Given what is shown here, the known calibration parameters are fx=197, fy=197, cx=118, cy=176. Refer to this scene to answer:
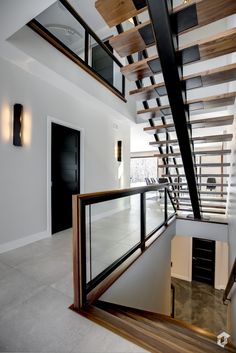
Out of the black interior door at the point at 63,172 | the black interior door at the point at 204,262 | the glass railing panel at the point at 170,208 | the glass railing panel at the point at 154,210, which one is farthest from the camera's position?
the black interior door at the point at 204,262

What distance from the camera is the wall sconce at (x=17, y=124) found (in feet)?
9.18

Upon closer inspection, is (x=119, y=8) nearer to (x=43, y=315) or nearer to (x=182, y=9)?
(x=182, y=9)

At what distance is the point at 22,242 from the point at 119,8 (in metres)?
3.08

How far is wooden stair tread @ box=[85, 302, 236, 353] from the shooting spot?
1.29m

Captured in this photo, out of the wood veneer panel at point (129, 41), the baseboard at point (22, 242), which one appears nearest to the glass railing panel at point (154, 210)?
the baseboard at point (22, 242)

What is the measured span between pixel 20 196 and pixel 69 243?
3.43 ft

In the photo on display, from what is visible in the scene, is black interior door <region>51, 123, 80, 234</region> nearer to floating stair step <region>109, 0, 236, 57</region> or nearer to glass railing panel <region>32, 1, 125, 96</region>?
glass railing panel <region>32, 1, 125, 96</region>

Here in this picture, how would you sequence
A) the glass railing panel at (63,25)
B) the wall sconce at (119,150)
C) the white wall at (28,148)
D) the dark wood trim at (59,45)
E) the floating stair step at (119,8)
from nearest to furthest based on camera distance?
the floating stair step at (119,8)
the dark wood trim at (59,45)
the white wall at (28,148)
the glass railing panel at (63,25)
the wall sconce at (119,150)

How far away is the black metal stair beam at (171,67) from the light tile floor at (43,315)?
2.13 metres

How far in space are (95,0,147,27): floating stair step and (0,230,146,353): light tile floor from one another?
2.31 meters

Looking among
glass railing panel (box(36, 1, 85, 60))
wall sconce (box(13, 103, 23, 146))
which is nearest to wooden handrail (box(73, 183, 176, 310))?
wall sconce (box(13, 103, 23, 146))

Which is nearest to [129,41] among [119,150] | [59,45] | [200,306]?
[59,45]

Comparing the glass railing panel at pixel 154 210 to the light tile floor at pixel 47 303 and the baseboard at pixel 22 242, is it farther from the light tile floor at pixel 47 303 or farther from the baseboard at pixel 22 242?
the baseboard at pixel 22 242

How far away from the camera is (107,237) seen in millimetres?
2959
